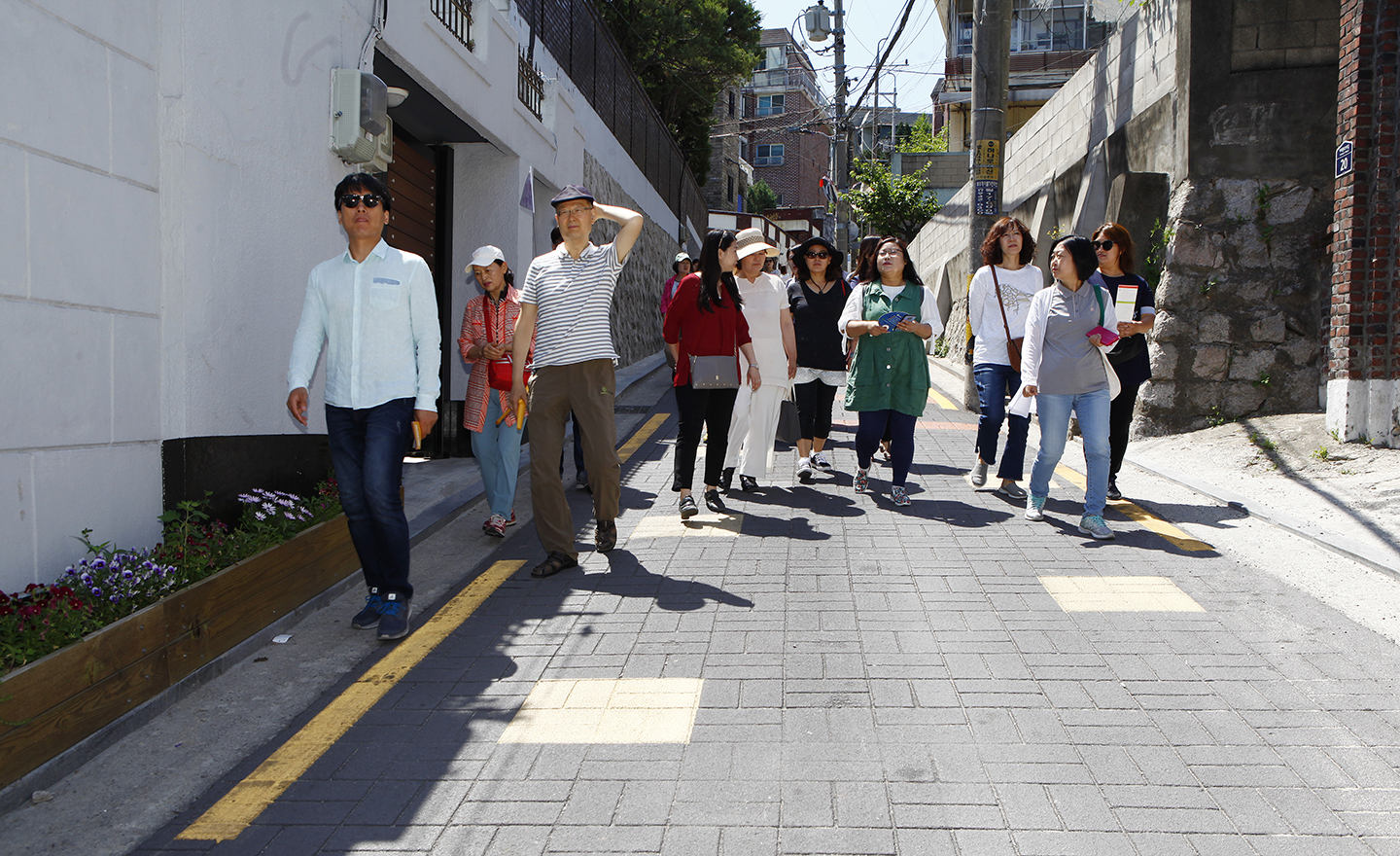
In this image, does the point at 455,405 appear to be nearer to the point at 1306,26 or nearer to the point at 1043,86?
the point at 1306,26

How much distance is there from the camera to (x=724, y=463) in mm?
7934

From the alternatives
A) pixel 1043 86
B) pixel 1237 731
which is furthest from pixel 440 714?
pixel 1043 86

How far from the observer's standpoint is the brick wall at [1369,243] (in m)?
7.80

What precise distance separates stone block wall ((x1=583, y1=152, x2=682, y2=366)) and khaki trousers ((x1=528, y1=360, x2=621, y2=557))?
939 cm

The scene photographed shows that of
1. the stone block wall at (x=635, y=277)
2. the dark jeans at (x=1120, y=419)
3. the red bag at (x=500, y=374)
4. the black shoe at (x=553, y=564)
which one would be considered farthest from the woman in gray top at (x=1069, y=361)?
the stone block wall at (x=635, y=277)

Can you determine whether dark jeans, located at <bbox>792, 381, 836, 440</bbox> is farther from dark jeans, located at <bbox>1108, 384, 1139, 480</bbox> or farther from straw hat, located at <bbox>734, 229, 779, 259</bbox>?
dark jeans, located at <bbox>1108, 384, 1139, 480</bbox>

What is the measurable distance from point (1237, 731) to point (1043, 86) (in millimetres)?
34204

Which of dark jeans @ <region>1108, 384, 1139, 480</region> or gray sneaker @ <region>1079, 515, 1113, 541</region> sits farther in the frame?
dark jeans @ <region>1108, 384, 1139, 480</region>

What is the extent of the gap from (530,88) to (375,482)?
798cm

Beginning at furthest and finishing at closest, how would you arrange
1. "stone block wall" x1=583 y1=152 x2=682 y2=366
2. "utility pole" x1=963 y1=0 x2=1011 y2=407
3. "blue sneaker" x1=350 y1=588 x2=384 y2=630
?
"stone block wall" x1=583 y1=152 x2=682 y2=366 < "utility pole" x1=963 y1=0 x2=1011 y2=407 < "blue sneaker" x1=350 y1=588 x2=384 y2=630

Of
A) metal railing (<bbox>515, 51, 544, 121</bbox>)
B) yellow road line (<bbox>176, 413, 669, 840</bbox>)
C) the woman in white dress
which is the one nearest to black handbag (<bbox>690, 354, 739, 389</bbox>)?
the woman in white dress

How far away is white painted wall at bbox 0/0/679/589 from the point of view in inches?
150

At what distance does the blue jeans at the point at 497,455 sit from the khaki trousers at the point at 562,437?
2.41 feet

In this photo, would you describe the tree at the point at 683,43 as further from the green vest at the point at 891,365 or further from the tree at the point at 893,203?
the green vest at the point at 891,365
